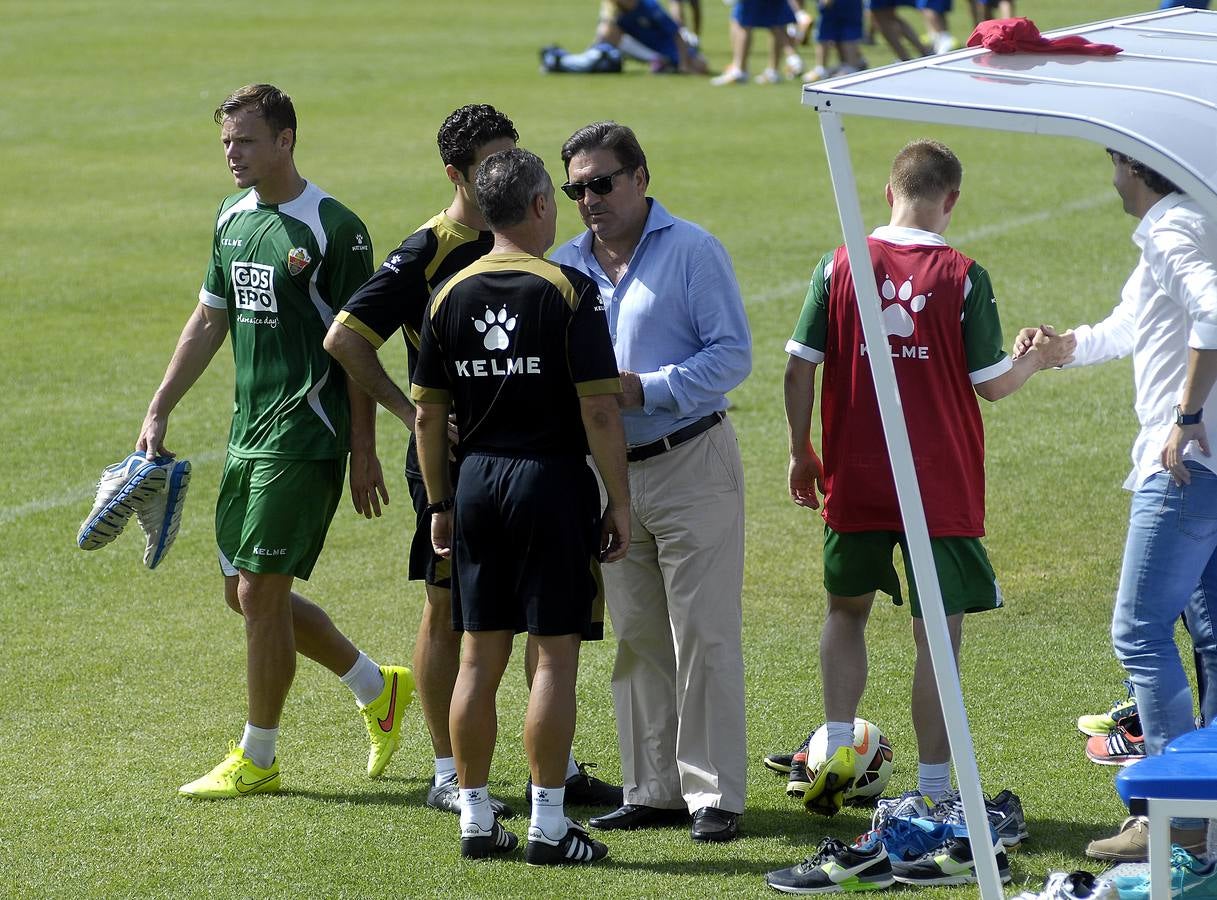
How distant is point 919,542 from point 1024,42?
1256 mm

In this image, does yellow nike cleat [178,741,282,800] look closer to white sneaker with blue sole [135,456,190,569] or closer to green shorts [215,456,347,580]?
green shorts [215,456,347,580]

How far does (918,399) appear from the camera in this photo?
5148 mm

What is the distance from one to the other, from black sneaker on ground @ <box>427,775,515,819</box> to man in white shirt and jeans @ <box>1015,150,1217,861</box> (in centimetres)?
183

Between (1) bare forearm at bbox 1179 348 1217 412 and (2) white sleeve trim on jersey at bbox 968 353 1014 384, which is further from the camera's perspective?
(2) white sleeve trim on jersey at bbox 968 353 1014 384

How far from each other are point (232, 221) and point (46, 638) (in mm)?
2250

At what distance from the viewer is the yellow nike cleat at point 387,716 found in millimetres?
5824

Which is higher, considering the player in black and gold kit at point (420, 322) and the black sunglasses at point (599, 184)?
the black sunglasses at point (599, 184)

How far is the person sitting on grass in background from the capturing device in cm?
2317

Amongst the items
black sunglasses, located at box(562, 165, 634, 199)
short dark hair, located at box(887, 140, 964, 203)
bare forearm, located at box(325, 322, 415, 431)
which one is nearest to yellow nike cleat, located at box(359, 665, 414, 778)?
bare forearm, located at box(325, 322, 415, 431)

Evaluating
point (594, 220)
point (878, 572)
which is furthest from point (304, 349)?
point (878, 572)

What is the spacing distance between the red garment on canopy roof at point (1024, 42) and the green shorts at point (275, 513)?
8.87 ft

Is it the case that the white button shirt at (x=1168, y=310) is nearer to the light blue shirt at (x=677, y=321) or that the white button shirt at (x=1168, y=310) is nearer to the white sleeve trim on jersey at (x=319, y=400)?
the light blue shirt at (x=677, y=321)

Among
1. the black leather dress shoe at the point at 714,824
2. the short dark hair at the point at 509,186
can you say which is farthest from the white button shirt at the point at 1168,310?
the short dark hair at the point at 509,186

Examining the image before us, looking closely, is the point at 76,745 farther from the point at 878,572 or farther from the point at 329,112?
the point at 329,112
